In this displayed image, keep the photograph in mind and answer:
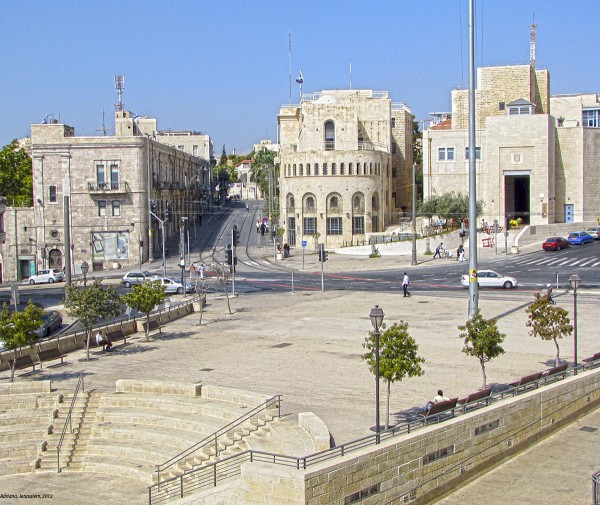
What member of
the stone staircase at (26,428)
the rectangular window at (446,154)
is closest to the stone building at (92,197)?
the rectangular window at (446,154)

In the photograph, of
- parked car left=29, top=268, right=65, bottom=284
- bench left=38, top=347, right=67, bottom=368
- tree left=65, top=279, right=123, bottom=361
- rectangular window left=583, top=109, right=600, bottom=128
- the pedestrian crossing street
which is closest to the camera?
bench left=38, top=347, right=67, bottom=368

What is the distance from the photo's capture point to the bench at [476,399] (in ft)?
62.2

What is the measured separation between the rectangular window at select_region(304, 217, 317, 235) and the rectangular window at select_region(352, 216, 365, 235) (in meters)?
3.51

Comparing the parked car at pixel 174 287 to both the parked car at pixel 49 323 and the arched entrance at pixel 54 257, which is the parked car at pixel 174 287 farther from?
the arched entrance at pixel 54 257

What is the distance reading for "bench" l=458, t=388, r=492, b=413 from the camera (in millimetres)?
18944

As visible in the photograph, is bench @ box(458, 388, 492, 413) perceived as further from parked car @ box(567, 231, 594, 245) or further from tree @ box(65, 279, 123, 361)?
parked car @ box(567, 231, 594, 245)

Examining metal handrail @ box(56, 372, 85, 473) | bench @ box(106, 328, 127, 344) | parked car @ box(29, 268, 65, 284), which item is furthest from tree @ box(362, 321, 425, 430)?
parked car @ box(29, 268, 65, 284)

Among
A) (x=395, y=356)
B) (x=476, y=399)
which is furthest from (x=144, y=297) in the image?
(x=476, y=399)

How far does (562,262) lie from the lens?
55.7 metres

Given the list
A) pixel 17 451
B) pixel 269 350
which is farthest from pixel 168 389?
pixel 269 350

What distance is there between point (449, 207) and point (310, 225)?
40.9 ft

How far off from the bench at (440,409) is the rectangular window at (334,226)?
55.2 metres

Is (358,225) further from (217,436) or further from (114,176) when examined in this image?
(217,436)

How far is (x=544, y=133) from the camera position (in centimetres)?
7194
